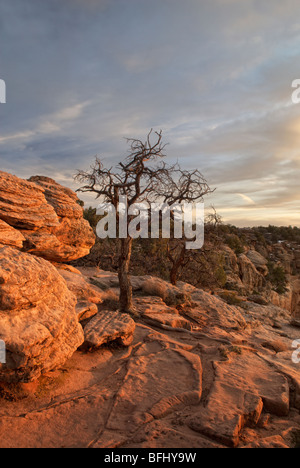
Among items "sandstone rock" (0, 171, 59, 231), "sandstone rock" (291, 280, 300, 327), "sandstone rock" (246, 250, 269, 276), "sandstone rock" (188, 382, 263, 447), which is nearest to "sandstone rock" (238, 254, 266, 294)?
"sandstone rock" (246, 250, 269, 276)

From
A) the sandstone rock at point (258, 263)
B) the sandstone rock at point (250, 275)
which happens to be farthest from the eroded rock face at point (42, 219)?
the sandstone rock at point (258, 263)

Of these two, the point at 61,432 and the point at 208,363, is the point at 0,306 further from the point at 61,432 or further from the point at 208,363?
the point at 208,363

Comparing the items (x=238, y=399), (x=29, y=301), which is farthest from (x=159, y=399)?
(x=29, y=301)

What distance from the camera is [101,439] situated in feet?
11.2

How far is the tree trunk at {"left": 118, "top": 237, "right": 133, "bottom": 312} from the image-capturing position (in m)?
8.39

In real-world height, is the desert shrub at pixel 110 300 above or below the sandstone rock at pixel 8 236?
below

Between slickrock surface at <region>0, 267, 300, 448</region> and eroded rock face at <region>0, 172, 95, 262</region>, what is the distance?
2.90 metres

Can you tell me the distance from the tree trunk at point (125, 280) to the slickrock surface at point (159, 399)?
3.70 feet

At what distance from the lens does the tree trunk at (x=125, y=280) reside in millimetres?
8391

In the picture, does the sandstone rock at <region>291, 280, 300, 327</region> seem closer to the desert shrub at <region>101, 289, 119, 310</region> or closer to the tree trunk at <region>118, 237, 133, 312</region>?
the desert shrub at <region>101, 289, 119, 310</region>

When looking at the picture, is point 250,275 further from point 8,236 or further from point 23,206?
point 8,236

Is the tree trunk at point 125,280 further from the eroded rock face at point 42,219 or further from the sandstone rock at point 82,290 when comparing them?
the eroded rock face at point 42,219
